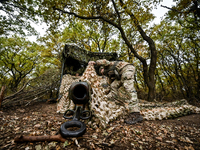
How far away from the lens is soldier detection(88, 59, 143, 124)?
268 centimetres

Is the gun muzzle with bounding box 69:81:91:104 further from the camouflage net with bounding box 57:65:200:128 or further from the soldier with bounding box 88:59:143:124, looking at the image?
the soldier with bounding box 88:59:143:124

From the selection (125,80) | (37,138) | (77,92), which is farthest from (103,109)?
(125,80)

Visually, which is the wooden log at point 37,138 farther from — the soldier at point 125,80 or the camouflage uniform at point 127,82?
the camouflage uniform at point 127,82

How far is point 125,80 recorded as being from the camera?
352 cm

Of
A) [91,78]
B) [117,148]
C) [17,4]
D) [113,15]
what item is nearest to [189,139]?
[117,148]

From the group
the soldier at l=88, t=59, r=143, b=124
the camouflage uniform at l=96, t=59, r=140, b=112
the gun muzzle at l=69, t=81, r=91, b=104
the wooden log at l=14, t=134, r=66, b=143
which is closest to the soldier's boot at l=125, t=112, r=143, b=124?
the soldier at l=88, t=59, r=143, b=124

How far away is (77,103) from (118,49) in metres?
13.8

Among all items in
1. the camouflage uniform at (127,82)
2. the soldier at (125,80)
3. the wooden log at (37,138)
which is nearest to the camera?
the wooden log at (37,138)

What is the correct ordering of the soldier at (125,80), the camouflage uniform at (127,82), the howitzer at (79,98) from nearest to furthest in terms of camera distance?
the howitzer at (79,98)
the soldier at (125,80)
the camouflage uniform at (127,82)

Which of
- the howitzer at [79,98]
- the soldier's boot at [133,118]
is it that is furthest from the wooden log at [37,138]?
the soldier's boot at [133,118]

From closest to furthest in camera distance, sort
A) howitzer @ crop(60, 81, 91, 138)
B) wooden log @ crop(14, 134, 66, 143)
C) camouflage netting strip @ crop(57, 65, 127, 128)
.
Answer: wooden log @ crop(14, 134, 66, 143)
howitzer @ crop(60, 81, 91, 138)
camouflage netting strip @ crop(57, 65, 127, 128)

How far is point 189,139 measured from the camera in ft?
5.48

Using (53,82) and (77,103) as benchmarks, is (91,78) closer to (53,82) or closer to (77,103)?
(77,103)

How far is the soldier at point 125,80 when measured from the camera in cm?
268
